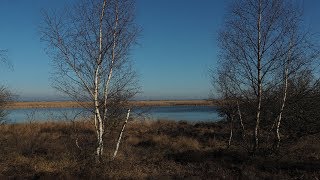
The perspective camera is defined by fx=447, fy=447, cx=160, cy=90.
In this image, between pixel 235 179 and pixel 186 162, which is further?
pixel 186 162

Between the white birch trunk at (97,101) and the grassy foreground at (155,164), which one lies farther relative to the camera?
the white birch trunk at (97,101)

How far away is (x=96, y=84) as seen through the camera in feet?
46.3

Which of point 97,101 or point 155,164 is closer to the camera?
point 97,101

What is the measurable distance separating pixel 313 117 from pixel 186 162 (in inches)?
339

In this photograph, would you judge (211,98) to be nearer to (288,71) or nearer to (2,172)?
(288,71)

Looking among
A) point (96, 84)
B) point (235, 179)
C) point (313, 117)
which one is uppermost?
point (96, 84)

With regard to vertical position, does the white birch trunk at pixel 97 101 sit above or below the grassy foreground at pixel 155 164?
above

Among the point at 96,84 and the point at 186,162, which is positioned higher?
the point at 96,84

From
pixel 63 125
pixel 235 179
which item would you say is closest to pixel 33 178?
pixel 235 179

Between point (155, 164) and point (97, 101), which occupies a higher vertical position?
point (97, 101)

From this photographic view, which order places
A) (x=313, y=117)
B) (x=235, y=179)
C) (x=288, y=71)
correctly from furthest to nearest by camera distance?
(x=313, y=117)
(x=288, y=71)
(x=235, y=179)

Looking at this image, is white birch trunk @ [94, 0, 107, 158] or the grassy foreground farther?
white birch trunk @ [94, 0, 107, 158]

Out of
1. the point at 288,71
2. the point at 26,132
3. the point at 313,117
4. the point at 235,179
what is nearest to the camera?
the point at 235,179

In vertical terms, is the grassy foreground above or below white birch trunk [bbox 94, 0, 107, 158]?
below
